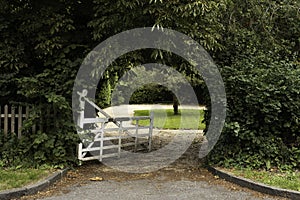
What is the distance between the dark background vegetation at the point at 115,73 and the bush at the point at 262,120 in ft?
0.06

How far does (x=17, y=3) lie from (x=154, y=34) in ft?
9.93

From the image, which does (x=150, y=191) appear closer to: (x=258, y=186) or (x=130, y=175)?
(x=130, y=175)

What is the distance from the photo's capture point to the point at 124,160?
26.3 ft

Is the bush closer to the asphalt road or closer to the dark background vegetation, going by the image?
the dark background vegetation

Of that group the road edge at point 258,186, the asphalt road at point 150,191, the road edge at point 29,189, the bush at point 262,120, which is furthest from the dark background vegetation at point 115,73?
the asphalt road at point 150,191

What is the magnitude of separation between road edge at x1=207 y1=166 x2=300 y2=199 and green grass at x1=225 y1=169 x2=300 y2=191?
14 centimetres

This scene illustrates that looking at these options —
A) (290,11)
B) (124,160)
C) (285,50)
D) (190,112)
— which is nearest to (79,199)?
(124,160)

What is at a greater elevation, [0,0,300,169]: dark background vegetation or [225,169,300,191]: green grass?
[0,0,300,169]: dark background vegetation

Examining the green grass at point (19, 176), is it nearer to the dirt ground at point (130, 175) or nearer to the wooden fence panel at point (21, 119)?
the dirt ground at point (130, 175)

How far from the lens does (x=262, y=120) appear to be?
A: 682 cm

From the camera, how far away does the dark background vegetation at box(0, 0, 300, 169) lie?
21.3ft

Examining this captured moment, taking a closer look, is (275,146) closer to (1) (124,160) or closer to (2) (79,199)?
(1) (124,160)

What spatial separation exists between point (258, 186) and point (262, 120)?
176 cm

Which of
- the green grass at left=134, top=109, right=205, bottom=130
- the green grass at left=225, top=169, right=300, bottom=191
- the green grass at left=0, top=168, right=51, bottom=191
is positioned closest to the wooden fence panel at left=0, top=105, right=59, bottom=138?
the green grass at left=0, top=168, right=51, bottom=191
